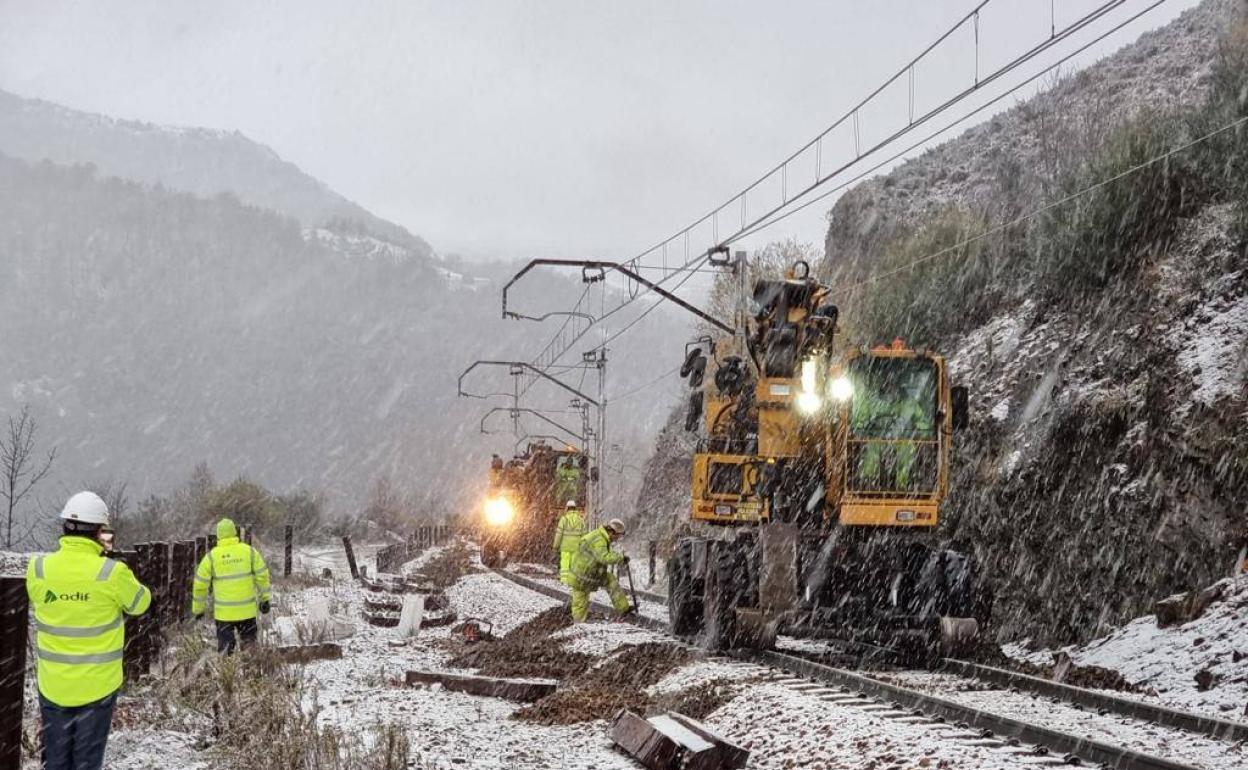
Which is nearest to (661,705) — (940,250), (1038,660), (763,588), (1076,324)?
(763,588)

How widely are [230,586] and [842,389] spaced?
6.92 meters

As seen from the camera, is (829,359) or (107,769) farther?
(829,359)

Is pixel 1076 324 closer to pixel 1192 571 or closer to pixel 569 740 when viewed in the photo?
pixel 1192 571

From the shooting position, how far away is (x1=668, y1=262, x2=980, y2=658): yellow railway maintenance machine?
492 inches

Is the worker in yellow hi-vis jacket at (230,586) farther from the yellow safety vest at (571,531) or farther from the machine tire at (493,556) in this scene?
the machine tire at (493,556)

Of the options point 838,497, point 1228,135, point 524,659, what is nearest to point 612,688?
point 524,659

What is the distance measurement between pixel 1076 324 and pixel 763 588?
837 centimetres

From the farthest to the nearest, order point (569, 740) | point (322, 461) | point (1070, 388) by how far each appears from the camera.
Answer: point (322, 461)
point (1070, 388)
point (569, 740)

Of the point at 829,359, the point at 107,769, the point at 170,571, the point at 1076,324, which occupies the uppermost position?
the point at 1076,324

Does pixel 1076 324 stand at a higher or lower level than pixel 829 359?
higher

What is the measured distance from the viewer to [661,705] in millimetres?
10102

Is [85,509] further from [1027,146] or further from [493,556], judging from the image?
[1027,146]

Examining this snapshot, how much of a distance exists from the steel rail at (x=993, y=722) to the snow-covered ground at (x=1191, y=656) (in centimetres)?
224

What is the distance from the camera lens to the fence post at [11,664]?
21.2 ft
